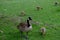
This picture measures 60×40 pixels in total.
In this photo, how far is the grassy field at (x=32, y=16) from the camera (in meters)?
8.10

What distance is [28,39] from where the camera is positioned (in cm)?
775

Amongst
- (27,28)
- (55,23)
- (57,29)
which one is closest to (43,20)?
(55,23)

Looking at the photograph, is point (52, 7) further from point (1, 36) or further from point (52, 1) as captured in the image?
point (1, 36)

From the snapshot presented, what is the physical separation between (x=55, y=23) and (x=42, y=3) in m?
3.59

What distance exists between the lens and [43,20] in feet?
32.1

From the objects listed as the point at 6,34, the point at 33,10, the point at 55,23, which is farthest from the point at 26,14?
the point at 6,34

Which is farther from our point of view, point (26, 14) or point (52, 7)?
point (52, 7)

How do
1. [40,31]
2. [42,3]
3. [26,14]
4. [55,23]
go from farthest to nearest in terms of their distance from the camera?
[42,3] → [26,14] → [55,23] → [40,31]

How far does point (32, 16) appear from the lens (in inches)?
410

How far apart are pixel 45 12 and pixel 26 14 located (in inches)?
42.7

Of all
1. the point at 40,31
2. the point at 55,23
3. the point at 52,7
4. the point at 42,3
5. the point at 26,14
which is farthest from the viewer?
the point at 42,3

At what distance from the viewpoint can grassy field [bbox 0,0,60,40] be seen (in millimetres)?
8102

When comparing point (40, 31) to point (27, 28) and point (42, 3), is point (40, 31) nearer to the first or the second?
point (27, 28)

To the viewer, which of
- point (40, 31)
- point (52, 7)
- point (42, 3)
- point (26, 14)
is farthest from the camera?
point (42, 3)
